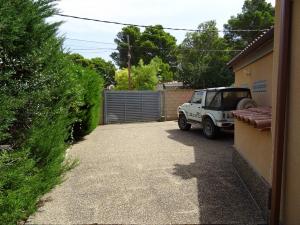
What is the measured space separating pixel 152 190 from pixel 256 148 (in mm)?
1916

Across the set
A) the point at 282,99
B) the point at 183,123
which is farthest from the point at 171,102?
the point at 282,99

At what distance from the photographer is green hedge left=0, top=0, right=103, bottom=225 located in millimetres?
3310

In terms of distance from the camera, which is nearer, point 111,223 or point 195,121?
point 111,223

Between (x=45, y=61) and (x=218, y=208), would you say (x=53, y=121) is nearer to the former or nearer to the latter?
(x=45, y=61)

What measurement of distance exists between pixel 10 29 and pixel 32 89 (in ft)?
3.39

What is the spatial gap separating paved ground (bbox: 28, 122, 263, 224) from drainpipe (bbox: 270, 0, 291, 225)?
82 centimetres

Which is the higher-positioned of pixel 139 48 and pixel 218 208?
pixel 139 48

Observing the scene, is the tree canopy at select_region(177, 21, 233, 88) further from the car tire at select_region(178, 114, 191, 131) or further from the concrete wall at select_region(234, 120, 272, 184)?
the concrete wall at select_region(234, 120, 272, 184)

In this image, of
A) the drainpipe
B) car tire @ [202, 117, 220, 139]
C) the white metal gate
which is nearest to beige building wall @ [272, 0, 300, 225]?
the drainpipe

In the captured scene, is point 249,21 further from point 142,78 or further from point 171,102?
point 171,102

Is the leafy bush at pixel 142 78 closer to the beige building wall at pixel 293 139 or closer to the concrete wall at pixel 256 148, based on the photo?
the concrete wall at pixel 256 148

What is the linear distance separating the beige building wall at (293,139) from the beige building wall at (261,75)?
3496 millimetres

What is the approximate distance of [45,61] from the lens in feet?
15.0

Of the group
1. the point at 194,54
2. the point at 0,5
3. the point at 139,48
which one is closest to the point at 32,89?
the point at 0,5
